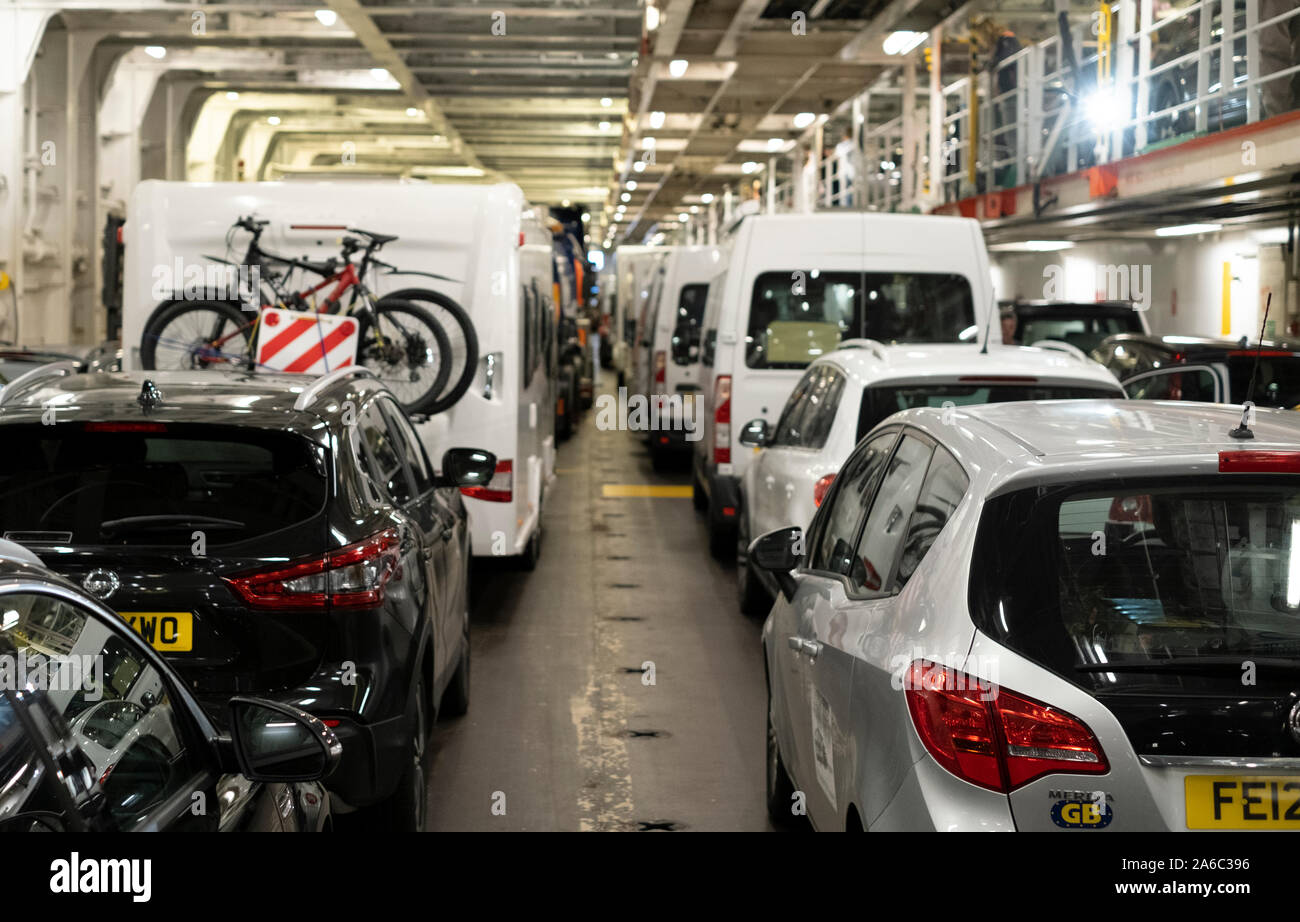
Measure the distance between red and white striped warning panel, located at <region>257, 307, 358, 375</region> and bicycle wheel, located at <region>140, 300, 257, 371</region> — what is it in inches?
6.7

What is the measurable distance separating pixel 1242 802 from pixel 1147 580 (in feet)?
1.67

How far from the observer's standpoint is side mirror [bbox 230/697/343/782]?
277 cm

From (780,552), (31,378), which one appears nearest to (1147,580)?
(780,552)

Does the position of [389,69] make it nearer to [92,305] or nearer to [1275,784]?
[92,305]

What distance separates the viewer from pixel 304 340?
354 inches

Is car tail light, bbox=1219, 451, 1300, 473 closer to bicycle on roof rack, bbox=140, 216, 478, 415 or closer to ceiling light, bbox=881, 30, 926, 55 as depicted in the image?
bicycle on roof rack, bbox=140, 216, 478, 415

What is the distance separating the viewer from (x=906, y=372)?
23.7ft

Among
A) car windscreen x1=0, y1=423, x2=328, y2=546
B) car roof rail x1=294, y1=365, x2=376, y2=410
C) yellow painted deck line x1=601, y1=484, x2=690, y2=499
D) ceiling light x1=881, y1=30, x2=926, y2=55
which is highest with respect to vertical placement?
ceiling light x1=881, y1=30, x2=926, y2=55

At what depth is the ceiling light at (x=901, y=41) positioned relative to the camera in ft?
71.4

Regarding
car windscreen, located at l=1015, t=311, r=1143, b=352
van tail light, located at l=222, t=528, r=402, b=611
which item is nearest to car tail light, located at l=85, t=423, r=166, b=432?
van tail light, located at l=222, t=528, r=402, b=611

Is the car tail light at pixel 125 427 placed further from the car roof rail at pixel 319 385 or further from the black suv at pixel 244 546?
the car roof rail at pixel 319 385

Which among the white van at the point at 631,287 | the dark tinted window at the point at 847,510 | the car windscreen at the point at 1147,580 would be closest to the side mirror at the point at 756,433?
the dark tinted window at the point at 847,510

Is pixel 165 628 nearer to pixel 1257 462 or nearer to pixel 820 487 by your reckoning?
pixel 1257 462

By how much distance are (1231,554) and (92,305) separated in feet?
73.8
